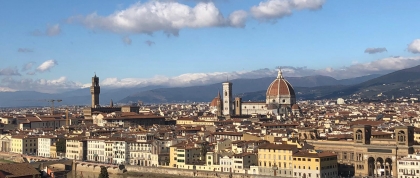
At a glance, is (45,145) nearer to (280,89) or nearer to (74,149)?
(74,149)

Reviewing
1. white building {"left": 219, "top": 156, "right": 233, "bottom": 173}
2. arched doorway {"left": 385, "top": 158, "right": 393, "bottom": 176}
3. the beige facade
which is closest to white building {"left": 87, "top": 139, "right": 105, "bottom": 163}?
the beige facade

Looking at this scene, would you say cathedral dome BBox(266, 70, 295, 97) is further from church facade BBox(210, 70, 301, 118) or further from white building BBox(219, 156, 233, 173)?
white building BBox(219, 156, 233, 173)

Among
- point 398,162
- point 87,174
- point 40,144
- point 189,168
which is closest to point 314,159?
point 398,162

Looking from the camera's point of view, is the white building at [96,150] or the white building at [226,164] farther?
the white building at [96,150]

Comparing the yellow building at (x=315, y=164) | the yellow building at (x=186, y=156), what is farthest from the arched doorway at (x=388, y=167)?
the yellow building at (x=186, y=156)

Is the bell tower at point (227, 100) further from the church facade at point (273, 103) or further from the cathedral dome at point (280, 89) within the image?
the cathedral dome at point (280, 89)

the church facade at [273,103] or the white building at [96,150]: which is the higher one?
the church facade at [273,103]

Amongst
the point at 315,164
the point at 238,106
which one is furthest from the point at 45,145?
the point at 238,106
